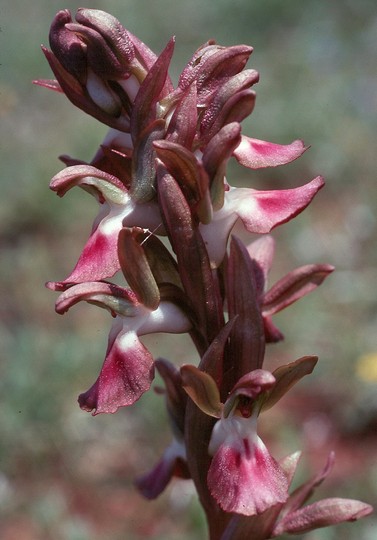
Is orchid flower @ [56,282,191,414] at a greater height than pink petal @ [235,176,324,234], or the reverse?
pink petal @ [235,176,324,234]

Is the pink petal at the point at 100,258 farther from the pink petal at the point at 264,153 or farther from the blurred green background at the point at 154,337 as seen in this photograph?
the blurred green background at the point at 154,337

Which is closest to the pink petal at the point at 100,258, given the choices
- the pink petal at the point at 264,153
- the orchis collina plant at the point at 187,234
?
the orchis collina plant at the point at 187,234

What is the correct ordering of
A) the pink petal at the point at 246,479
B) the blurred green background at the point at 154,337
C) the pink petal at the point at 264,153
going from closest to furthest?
the pink petal at the point at 246,479, the pink petal at the point at 264,153, the blurred green background at the point at 154,337

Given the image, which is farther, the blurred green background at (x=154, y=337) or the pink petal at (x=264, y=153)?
the blurred green background at (x=154, y=337)

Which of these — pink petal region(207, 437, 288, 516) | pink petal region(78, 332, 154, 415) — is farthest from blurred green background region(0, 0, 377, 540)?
pink petal region(78, 332, 154, 415)

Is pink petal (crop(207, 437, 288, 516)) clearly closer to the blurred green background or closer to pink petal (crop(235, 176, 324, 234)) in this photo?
pink petal (crop(235, 176, 324, 234))

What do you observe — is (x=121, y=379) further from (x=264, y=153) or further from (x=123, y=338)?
(x=264, y=153)

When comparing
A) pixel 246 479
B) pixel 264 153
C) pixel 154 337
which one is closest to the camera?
pixel 246 479

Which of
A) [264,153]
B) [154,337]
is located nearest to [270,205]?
[264,153]
